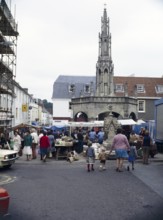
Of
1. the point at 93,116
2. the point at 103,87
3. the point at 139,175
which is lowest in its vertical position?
the point at 139,175

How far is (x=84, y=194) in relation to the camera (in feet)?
29.0

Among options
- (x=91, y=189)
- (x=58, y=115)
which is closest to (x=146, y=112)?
(x=58, y=115)

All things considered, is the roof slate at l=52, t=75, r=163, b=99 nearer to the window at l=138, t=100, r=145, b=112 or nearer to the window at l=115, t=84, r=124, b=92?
the window at l=115, t=84, r=124, b=92

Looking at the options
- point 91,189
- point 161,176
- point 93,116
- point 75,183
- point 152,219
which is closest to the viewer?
point 152,219

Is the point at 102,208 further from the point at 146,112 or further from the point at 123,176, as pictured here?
the point at 146,112

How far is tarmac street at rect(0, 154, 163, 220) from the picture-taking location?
6.81 metres

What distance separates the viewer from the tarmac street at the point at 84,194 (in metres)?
6.81

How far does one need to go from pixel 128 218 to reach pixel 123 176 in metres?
5.84

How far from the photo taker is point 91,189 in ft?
31.5

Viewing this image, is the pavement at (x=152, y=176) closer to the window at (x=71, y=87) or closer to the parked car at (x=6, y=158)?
the parked car at (x=6, y=158)

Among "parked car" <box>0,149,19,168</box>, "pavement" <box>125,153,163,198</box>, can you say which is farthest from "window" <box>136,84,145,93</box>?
"parked car" <box>0,149,19,168</box>

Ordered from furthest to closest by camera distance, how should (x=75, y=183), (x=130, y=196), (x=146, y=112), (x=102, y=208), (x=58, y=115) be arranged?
1. (x=58, y=115)
2. (x=146, y=112)
3. (x=75, y=183)
4. (x=130, y=196)
5. (x=102, y=208)

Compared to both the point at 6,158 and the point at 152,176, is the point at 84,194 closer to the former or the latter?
the point at 152,176

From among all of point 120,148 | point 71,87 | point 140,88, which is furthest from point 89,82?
point 120,148
